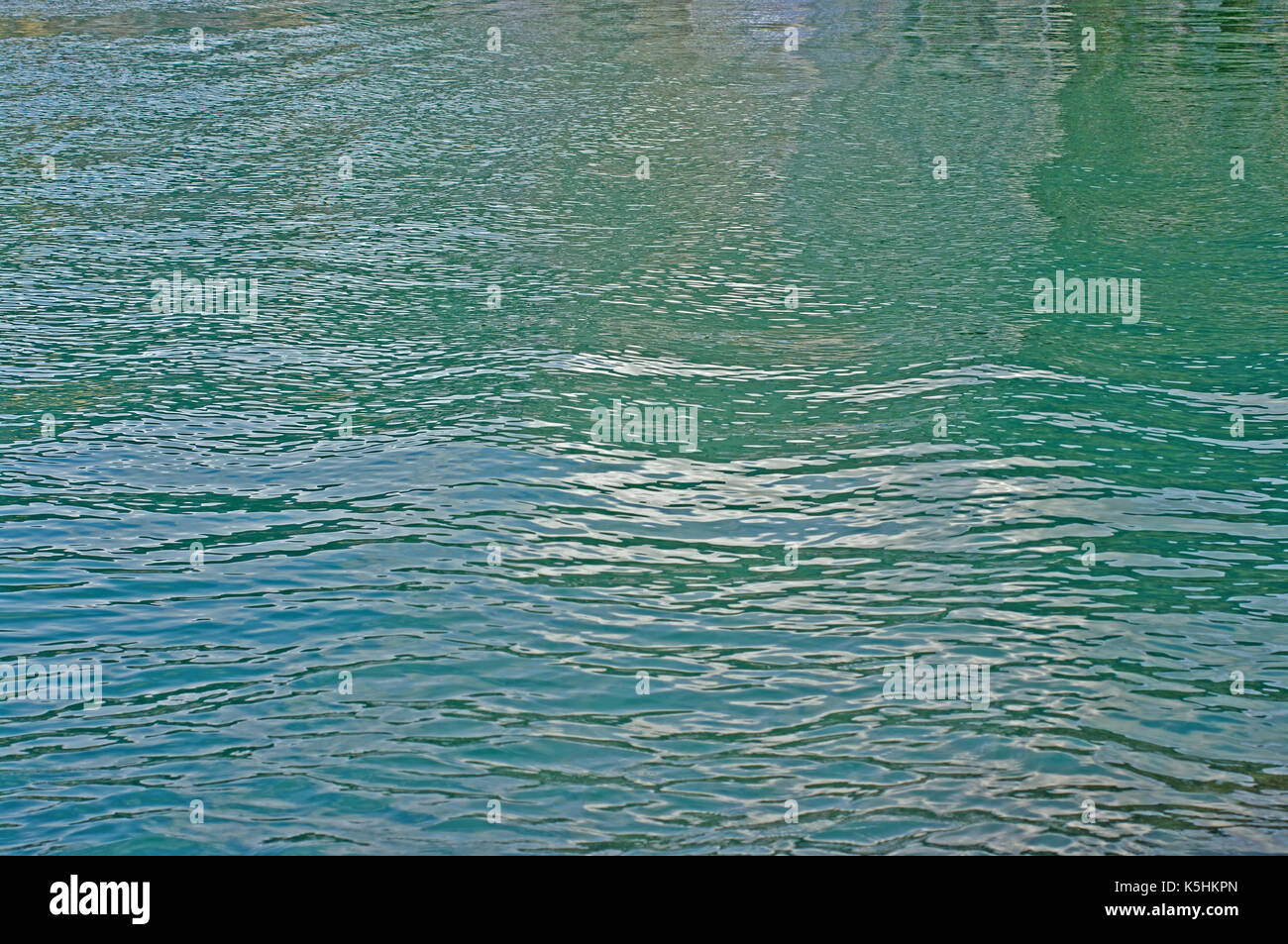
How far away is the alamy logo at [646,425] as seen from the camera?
1772 centimetres

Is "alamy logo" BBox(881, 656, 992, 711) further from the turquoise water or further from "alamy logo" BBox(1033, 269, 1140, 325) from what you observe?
"alamy logo" BBox(1033, 269, 1140, 325)

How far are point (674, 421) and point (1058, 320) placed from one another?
264 inches

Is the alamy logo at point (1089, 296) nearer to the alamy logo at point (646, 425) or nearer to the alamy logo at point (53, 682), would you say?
the alamy logo at point (646, 425)

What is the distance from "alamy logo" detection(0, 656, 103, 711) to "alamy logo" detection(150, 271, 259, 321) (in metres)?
9.95

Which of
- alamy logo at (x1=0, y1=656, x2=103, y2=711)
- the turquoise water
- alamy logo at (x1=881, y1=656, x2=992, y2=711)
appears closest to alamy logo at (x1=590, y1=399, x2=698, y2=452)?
the turquoise water

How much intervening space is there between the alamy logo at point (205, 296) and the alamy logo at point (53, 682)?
392 inches

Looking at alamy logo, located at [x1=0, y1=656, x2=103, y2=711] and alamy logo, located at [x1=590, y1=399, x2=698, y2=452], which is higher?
alamy logo, located at [x1=590, y1=399, x2=698, y2=452]

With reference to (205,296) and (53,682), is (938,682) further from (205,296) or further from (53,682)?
(205,296)

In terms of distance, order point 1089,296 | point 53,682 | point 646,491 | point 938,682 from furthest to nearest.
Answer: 1. point 1089,296
2. point 646,491
3. point 53,682
4. point 938,682

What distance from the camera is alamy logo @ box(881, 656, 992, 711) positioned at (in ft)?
41.5

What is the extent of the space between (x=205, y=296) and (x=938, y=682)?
14.7 m

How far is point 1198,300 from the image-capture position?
22.4 metres
